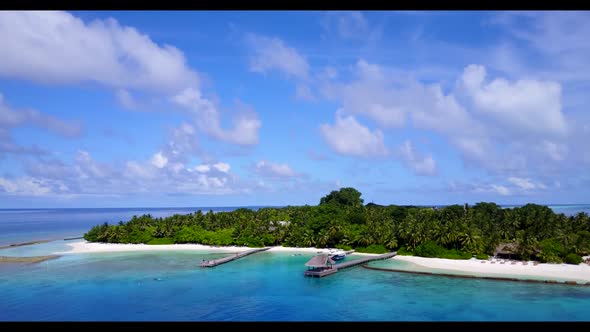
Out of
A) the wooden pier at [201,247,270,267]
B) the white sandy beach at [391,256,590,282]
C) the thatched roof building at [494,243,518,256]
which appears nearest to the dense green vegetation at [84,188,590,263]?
the thatched roof building at [494,243,518,256]

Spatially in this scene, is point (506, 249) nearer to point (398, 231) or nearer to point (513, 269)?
point (513, 269)

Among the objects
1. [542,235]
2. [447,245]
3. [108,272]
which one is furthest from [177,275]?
[542,235]

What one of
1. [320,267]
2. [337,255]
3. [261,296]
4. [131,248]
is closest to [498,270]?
[320,267]

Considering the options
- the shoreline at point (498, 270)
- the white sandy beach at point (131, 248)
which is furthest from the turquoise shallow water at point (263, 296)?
the white sandy beach at point (131, 248)

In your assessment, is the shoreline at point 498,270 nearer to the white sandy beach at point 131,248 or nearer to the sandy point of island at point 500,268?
the sandy point of island at point 500,268
